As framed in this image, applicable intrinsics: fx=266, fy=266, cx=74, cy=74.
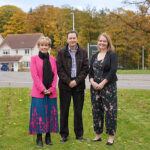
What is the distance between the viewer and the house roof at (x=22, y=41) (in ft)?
193

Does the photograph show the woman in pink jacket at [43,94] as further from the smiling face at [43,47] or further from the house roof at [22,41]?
the house roof at [22,41]

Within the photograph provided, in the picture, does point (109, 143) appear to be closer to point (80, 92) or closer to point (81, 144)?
point (81, 144)

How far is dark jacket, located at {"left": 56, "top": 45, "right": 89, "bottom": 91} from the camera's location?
5328 mm

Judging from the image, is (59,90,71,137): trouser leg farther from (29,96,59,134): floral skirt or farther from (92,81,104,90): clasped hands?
(92,81,104,90): clasped hands

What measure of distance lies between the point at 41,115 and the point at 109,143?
1500 mm

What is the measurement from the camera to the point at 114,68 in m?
5.18

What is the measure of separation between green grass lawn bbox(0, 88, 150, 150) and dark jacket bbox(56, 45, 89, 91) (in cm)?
122

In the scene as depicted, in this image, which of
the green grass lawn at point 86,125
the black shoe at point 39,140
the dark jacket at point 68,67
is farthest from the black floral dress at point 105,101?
the black shoe at point 39,140

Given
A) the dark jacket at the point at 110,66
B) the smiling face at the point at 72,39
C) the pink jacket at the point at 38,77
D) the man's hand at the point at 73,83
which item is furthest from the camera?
the smiling face at the point at 72,39

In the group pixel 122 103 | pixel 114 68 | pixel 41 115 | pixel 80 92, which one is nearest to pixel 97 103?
pixel 80 92

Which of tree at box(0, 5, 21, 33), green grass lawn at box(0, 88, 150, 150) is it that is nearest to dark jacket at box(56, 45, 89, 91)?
green grass lawn at box(0, 88, 150, 150)

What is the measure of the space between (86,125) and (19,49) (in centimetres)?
5534

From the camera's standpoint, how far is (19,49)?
60281 millimetres

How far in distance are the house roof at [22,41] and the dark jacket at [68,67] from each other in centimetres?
5400
